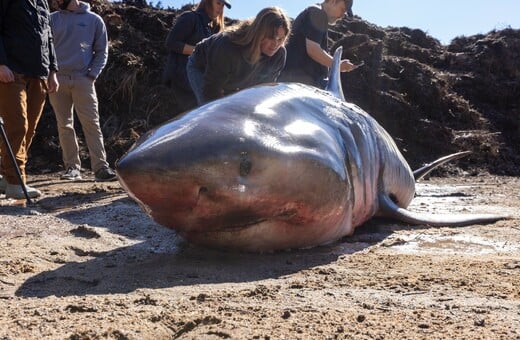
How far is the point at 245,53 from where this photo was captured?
495cm

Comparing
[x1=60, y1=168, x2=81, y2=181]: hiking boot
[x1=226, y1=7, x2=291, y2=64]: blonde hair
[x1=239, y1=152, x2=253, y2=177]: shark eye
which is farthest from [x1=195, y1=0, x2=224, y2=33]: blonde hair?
[x1=239, y1=152, x2=253, y2=177]: shark eye

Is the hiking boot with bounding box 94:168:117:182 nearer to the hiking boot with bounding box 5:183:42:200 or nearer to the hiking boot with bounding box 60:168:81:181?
the hiking boot with bounding box 60:168:81:181

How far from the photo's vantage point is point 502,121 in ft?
48.5

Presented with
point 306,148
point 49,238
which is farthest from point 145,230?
point 306,148

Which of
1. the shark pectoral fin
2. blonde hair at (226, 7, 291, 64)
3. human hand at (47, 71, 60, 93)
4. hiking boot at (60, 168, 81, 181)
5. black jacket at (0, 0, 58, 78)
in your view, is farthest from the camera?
hiking boot at (60, 168, 81, 181)

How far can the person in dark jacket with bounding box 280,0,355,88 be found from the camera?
5703 millimetres

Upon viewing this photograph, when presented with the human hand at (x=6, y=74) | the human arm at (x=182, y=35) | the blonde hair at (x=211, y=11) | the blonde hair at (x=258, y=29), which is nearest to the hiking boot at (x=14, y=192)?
the human hand at (x=6, y=74)

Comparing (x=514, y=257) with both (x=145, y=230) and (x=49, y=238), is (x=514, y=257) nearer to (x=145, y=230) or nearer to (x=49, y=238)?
(x=145, y=230)

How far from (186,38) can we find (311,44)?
3.92 feet

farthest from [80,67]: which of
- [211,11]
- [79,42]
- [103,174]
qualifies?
[211,11]

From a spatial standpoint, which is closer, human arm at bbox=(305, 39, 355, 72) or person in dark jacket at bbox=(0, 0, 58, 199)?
person in dark jacket at bbox=(0, 0, 58, 199)

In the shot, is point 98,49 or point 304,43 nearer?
point 304,43

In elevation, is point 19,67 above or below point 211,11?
below

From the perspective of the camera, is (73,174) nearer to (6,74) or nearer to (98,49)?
(98,49)
